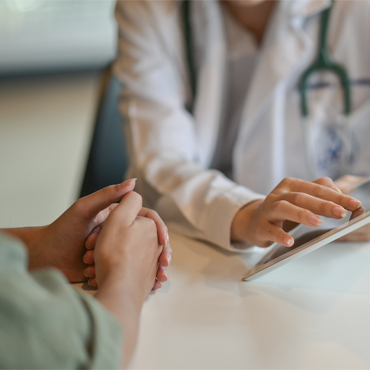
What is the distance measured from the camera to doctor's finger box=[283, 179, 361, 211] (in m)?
0.42

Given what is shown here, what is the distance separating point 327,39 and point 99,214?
0.60m

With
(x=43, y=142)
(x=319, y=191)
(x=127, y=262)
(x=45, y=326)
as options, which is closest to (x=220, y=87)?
(x=319, y=191)

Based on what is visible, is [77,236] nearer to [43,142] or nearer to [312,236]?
[312,236]

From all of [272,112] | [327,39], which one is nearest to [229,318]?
[272,112]

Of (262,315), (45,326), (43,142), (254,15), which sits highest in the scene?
(254,15)

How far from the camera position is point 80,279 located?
17.4 inches

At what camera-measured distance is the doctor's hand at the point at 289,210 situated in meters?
0.42

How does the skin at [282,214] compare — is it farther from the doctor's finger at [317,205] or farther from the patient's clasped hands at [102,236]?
the patient's clasped hands at [102,236]

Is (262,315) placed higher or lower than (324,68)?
lower

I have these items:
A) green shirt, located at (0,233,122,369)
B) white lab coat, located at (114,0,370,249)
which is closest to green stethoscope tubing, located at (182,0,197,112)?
white lab coat, located at (114,0,370,249)

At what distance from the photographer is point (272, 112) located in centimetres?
82

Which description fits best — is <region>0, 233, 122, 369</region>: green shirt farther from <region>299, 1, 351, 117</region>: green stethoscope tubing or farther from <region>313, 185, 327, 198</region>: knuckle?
<region>299, 1, 351, 117</region>: green stethoscope tubing

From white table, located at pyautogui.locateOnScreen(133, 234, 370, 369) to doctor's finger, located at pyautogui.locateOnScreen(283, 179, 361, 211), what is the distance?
3.1 inches

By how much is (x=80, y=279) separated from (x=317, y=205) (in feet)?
0.82
